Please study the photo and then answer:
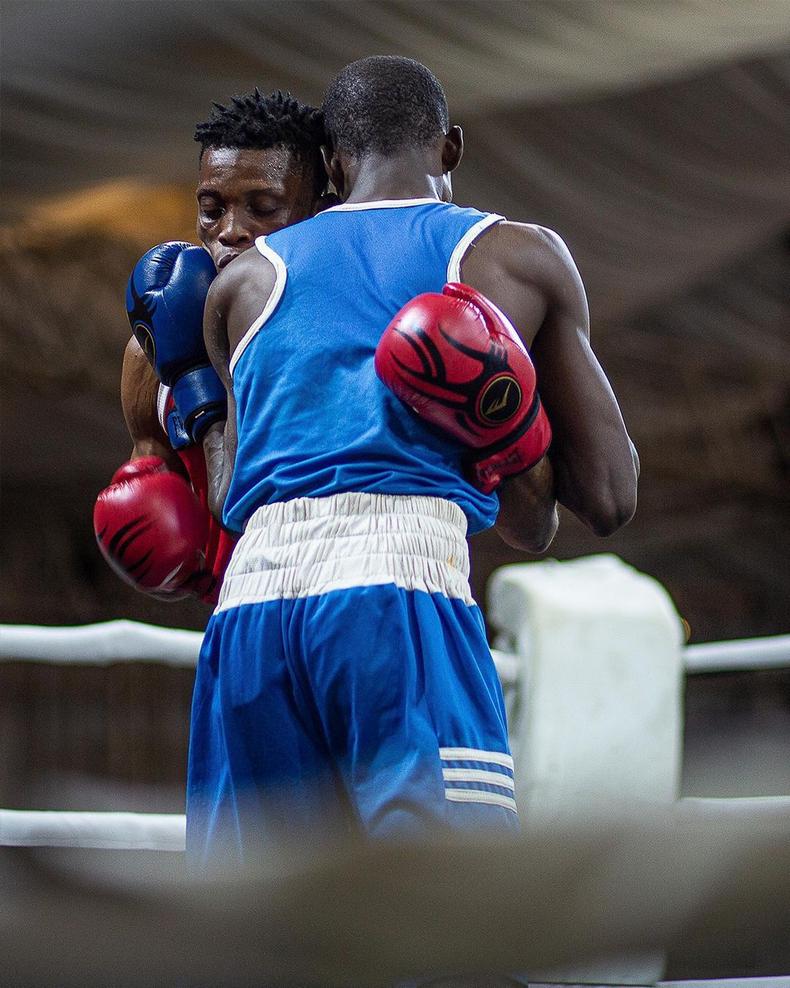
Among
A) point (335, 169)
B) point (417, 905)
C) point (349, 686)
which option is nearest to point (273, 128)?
point (335, 169)

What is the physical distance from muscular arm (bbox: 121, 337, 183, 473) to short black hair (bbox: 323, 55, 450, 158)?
45cm

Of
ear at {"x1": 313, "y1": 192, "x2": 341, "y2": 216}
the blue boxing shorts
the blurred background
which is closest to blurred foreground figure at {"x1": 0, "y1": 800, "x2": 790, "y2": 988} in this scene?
the blue boxing shorts

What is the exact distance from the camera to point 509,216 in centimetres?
465

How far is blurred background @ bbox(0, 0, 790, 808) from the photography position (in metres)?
3.42

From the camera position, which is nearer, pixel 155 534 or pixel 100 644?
pixel 155 534

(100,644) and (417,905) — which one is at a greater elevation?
(417,905)

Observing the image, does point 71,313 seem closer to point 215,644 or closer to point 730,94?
point 730,94

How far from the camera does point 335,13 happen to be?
328cm

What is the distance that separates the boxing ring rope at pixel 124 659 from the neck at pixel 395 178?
98 centimetres

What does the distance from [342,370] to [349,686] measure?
311 mm

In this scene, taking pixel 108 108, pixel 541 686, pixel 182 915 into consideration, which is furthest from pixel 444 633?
pixel 108 108

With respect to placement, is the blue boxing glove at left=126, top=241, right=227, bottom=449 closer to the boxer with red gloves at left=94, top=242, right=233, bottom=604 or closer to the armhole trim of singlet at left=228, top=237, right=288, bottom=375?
the boxer with red gloves at left=94, top=242, right=233, bottom=604

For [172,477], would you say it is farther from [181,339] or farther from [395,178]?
[395,178]

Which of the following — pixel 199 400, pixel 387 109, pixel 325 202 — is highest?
pixel 387 109
